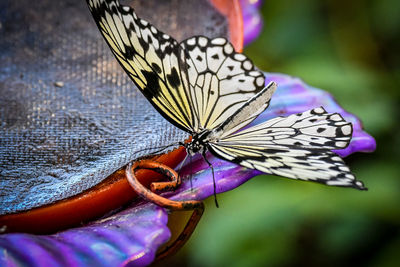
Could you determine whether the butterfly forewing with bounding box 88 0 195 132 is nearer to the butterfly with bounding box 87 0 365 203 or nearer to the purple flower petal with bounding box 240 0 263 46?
the butterfly with bounding box 87 0 365 203

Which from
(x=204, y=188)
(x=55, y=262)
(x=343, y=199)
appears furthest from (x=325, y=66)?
(x=55, y=262)

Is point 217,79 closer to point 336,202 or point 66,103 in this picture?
point 66,103

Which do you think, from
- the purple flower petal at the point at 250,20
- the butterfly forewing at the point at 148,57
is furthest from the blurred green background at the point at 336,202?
the butterfly forewing at the point at 148,57

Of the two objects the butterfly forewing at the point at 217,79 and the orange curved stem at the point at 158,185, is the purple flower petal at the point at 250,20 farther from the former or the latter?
the orange curved stem at the point at 158,185


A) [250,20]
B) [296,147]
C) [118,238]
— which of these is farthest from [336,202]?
[118,238]

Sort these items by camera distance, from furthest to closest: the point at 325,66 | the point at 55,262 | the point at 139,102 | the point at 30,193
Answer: the point at 325,66, the point at 139,102, the point at 30,193, the point at 55,262

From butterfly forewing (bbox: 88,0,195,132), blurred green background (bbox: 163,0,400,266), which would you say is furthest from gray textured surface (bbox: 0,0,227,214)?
blurred green background (bbox: 163,0,400,266)

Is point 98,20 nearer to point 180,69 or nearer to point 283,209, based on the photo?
point 180,69
